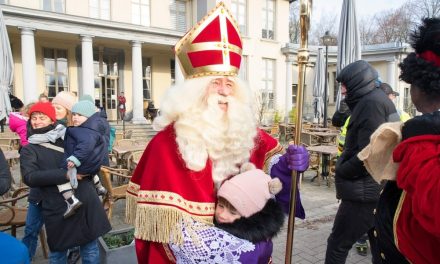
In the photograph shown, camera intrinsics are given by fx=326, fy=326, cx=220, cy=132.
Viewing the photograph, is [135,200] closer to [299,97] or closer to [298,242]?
[299,97]

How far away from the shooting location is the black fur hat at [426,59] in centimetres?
136

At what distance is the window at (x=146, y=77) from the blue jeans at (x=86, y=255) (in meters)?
16.2

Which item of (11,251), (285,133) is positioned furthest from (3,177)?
(285,133)

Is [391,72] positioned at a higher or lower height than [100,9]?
lower

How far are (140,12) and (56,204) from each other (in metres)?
16.0

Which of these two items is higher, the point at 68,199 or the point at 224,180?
the point at 224,180

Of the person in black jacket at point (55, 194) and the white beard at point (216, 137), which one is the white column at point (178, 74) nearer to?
the white beard at point (216, 137)

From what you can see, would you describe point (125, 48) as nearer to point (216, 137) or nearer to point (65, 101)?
point (65, 101)

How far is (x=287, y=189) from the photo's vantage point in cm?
Answer: 215

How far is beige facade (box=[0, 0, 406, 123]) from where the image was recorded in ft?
44.7

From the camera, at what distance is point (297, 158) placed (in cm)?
196

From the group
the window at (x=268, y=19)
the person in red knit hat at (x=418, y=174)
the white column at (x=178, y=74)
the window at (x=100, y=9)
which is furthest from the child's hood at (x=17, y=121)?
the window at (x=268, y=19)

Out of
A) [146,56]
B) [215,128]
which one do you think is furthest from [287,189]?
[146,56]

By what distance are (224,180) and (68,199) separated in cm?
178
